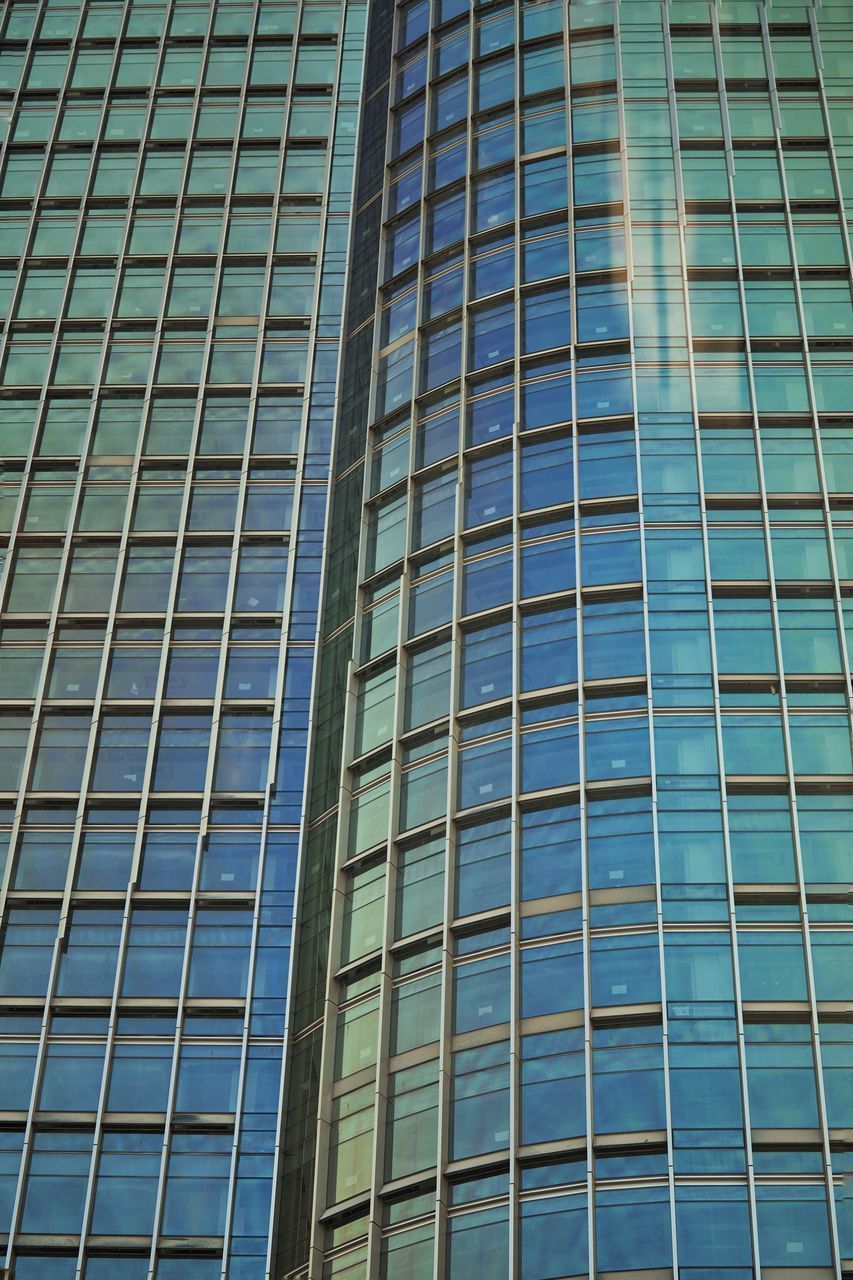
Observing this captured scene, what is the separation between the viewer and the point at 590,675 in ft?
216

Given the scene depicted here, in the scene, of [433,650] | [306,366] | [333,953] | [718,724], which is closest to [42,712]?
[433,650]

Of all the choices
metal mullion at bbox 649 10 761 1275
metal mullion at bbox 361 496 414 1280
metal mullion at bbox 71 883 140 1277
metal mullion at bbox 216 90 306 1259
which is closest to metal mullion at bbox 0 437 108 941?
metal mullion at bbox 71 883 140 1277

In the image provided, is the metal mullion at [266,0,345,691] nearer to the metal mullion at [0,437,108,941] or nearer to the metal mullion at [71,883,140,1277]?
the metal mullion at [0,437,108,941]

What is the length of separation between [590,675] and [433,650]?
6.93 meters

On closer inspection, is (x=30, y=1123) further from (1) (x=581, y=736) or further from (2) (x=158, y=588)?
(2) (x=158, y=588)

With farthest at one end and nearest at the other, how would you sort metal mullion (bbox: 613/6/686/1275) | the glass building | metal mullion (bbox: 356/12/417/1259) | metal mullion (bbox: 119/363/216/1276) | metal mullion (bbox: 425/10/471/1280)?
1. metal mullion (bbox: 119/363/216/1276)
2. metal mullion (bbox: 356/12/417/1259)
3. the glass building
4. metal mullion (bbox: 425/10/471/1280)
5. metal mullion (bbox: 613/6/686/1275)

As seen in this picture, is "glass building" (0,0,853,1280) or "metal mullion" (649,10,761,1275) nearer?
"metal mullion" (649,10,761,1275)

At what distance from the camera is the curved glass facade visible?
185 ft

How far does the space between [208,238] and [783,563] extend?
3397 cm

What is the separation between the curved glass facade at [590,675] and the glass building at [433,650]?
18 cm

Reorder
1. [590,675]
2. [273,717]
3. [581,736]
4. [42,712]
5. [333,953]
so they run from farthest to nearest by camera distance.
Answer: [42,712], [273,717], [590,675], [333,953], [581,736]

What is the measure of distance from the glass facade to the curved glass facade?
2.05 m

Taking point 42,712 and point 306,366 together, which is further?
point 306,366

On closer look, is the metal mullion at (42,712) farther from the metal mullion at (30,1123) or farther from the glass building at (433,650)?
the metal mullion at (30,1123)
